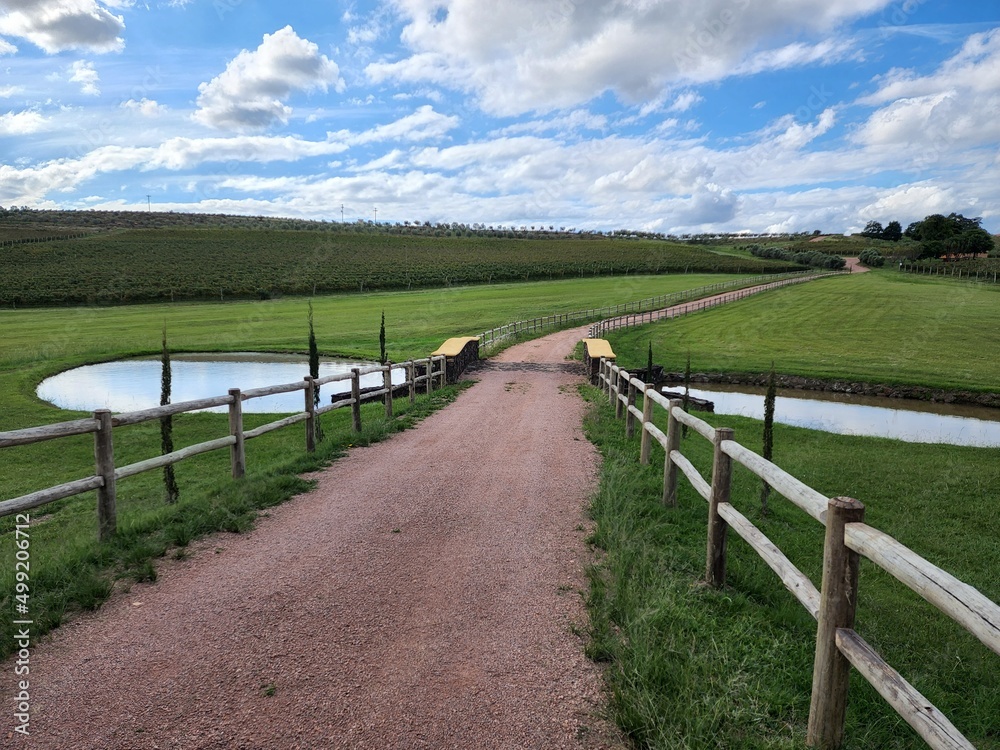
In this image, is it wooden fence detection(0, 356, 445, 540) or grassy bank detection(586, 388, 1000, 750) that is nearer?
grassy bank detection(586, 388, 1000, 750)

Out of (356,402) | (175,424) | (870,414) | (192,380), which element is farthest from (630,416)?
(192,380)

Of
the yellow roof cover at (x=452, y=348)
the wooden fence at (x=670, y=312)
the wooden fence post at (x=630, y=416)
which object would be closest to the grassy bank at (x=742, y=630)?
the wooden fence post at (x=630, y=416)

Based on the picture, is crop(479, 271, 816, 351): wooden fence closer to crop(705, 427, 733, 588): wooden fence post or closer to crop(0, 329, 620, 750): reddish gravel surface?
crop(0, 329, 620, 750): reddish gravel surface

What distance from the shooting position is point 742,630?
442 centimetres

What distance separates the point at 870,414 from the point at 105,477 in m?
23.1

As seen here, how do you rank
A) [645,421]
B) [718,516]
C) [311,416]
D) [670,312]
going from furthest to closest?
1. [670,312]
2. [311,416]
3. [645,421]
4. [718,516]

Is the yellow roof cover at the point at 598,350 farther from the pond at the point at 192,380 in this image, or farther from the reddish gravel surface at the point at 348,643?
the reddish gravel surface at the point at 348,643

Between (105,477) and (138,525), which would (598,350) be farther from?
(105,477)

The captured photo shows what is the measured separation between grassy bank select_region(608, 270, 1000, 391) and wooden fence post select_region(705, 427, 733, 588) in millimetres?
20666

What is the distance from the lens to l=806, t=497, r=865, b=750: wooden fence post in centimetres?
310

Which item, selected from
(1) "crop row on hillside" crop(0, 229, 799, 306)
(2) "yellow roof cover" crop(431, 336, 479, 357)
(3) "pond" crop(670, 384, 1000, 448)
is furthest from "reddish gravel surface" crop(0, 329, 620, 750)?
(1) "crop row on hillside" crop(0, 229, 799, 306)

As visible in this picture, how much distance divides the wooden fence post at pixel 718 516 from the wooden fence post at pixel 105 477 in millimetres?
5664

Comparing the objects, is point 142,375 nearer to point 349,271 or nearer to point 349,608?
point 349,608

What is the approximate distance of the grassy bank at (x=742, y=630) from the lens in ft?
11.3
